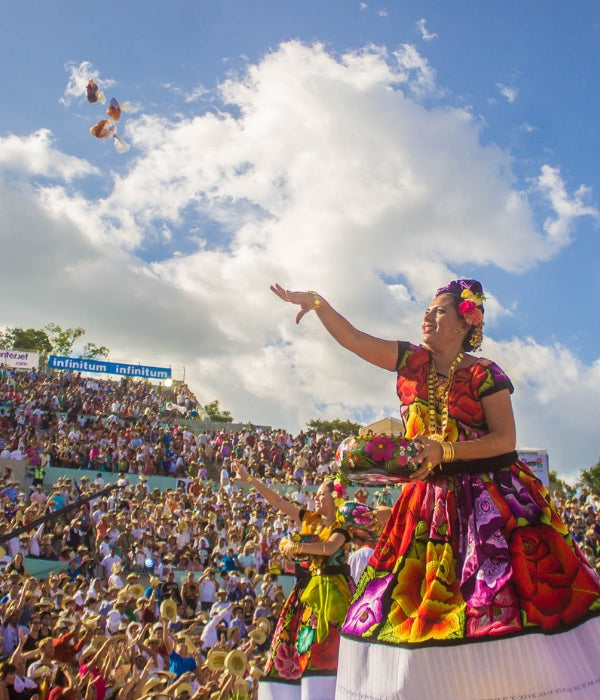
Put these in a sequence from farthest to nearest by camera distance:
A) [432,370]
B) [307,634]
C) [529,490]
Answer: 1. [307,634]
2. [432,370]
3. [529,490]

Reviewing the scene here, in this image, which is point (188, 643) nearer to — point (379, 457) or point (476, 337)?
point (476, 337)

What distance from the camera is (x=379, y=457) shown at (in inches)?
120

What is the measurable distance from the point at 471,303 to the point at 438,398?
0.51 meters

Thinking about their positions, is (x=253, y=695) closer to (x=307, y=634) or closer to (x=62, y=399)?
(x=307, y=634)

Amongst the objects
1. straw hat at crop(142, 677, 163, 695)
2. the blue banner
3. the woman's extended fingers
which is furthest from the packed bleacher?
the blue banner

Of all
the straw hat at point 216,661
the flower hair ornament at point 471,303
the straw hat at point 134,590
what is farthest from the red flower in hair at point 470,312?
the straw hat at point 134,590

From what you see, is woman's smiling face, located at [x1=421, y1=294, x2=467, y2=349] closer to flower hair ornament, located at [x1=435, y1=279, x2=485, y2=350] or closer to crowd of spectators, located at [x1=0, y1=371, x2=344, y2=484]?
flower hair ornament, located at [x1=435, y1=279, x2=485, y2=350]

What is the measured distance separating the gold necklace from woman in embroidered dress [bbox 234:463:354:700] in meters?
2.08

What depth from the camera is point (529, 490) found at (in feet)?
10.7

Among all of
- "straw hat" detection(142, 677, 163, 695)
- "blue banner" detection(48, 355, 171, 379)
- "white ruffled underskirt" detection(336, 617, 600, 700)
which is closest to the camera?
"white ruffled underskirt" detection(336, 617, 600, 700)

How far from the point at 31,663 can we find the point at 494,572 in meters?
6.40

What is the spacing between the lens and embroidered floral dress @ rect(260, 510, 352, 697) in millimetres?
4840

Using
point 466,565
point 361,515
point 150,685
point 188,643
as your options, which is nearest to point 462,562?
point 466,565

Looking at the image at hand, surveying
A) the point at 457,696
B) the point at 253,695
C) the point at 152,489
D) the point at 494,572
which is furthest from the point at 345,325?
the point at 152,489
